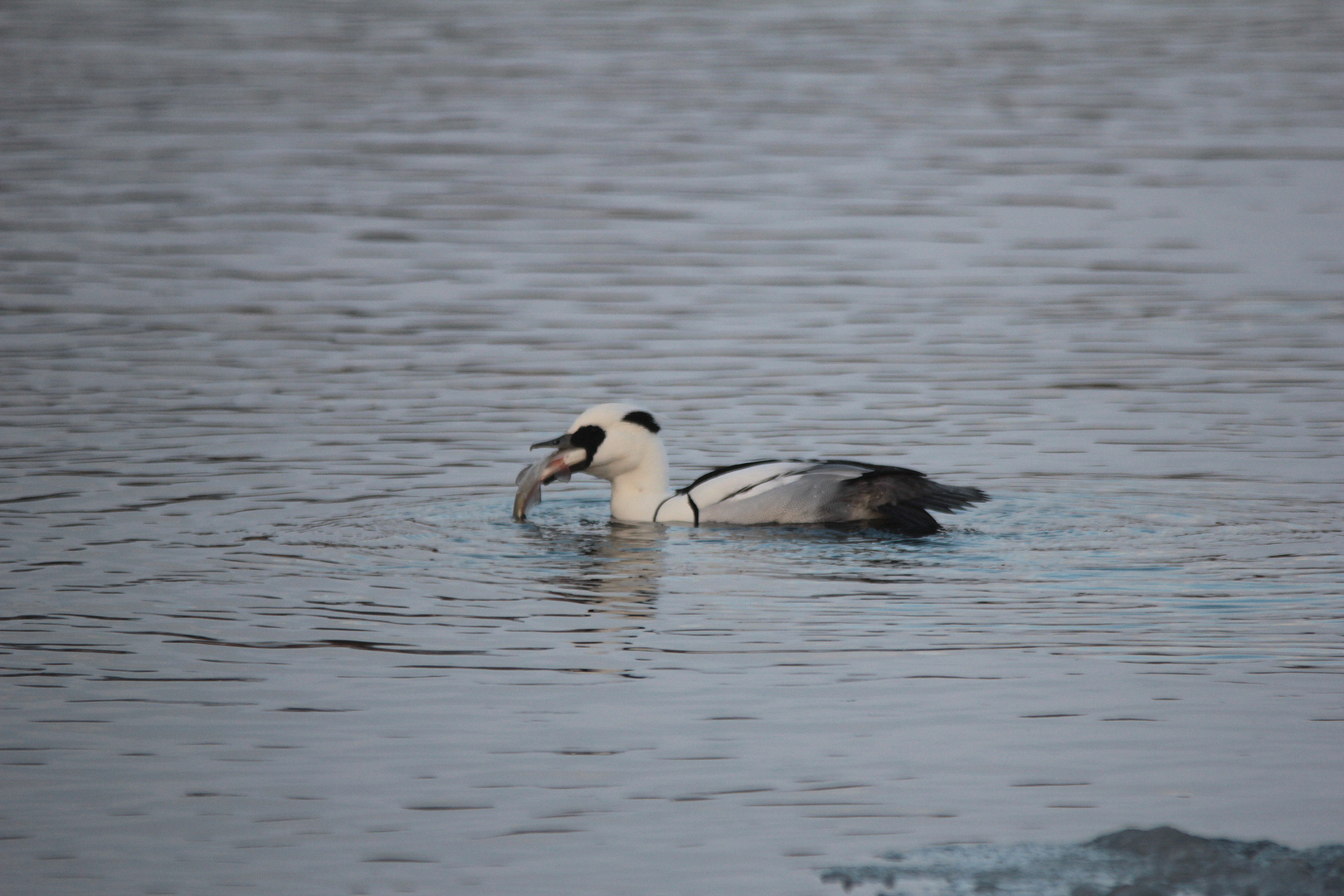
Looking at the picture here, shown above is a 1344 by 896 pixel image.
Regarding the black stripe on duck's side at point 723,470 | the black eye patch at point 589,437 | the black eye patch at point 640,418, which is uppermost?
the black eye patch at point 640,418

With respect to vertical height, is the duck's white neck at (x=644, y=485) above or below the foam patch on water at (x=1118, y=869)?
above

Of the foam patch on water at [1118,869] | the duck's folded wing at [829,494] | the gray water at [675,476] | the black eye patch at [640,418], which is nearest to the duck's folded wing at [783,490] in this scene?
the duck's folded wing at [829,494]

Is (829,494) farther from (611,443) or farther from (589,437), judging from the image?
(589,437)

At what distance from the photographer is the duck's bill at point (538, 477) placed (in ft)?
40.8

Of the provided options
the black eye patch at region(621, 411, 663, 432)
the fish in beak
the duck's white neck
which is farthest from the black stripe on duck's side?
the fish in beak

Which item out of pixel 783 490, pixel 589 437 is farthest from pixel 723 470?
pixel 589 437

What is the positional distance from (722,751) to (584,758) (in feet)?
1.75

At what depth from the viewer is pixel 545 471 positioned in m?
12.6

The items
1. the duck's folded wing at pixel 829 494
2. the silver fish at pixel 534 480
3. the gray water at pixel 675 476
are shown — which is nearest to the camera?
the gray water at pixel 675 476

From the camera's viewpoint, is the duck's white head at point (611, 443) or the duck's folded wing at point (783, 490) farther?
the duck's white head at point (611, 443)

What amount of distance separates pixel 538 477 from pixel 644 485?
710 mm

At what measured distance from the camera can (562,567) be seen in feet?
Answer: 37.7

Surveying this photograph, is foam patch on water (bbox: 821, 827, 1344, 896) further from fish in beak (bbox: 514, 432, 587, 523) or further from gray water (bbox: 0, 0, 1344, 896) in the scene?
fish in beak (bbox: 514, 432, 587, 523)

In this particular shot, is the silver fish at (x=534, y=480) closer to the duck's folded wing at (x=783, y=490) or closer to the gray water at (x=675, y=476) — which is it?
the gray water at (x=675, y=476)
